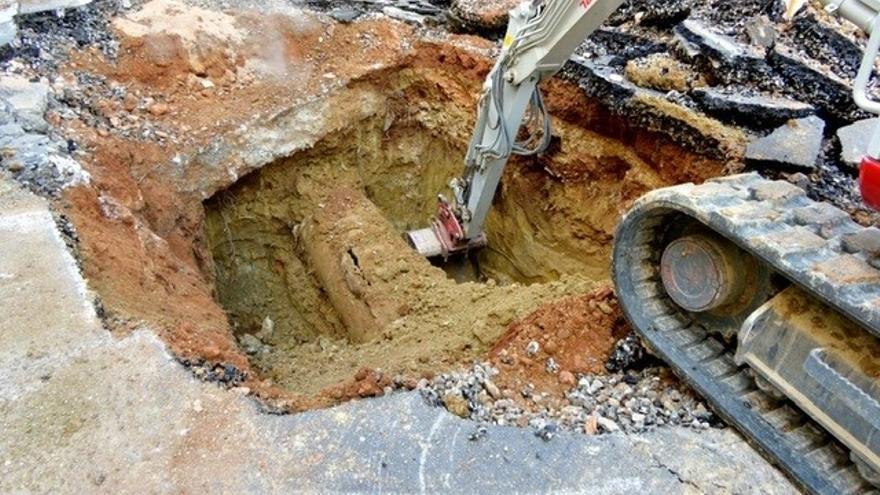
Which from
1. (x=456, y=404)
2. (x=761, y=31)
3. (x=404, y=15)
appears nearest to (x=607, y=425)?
(x=456, y=404)

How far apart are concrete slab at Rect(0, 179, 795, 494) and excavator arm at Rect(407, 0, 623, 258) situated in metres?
2.27

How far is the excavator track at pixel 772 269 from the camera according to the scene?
299 centimetres

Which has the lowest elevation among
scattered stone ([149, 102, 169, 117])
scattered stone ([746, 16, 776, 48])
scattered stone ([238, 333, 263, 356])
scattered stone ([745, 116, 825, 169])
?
scattered stone ([238, 333, 263, 356])

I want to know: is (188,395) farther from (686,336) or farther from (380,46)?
(380,46)

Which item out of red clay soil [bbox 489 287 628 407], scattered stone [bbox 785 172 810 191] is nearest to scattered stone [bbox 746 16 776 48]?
scattered stone [bbox 785 172 810 191]

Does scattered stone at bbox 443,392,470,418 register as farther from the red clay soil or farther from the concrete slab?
the red clay soil

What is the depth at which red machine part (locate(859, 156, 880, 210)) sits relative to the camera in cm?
271

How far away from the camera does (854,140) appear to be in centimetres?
457

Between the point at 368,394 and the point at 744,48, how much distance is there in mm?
3871

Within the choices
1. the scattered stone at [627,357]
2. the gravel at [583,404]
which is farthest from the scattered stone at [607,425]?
the scattered stone at [627,357]

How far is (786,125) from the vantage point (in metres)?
4.79

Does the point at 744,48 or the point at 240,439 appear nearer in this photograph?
the point at 240,439

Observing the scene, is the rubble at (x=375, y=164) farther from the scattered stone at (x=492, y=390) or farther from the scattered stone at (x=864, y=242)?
the scattered stone at (x=864, y=242)

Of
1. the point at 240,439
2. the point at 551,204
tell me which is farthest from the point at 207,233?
the point at 240,439
